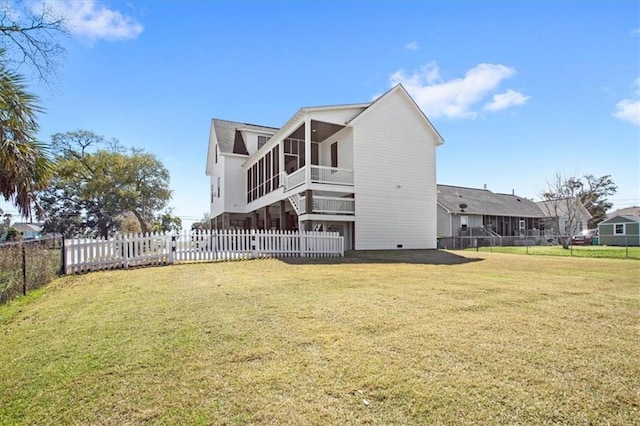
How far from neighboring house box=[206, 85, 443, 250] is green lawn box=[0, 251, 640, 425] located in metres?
11.1

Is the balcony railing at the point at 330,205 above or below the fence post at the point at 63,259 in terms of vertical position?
above

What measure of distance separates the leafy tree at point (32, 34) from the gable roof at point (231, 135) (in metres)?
19.4

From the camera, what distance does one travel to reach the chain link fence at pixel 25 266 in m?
6.95

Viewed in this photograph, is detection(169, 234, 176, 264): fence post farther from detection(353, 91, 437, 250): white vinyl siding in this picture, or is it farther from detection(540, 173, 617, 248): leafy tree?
detection(540, 173, 617, 248): leafy tree

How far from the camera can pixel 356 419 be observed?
2.58 m

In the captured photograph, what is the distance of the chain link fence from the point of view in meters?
6.95

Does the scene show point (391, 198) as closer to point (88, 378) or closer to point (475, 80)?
point (475, 80)

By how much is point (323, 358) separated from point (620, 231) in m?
40.0

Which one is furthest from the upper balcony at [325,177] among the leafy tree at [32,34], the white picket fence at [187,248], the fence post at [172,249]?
the leafy tree at [32,34]

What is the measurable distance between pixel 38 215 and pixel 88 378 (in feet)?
19.1

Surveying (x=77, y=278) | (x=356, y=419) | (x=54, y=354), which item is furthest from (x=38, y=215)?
(x=356, y=419)

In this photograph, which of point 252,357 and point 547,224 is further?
point 547,224

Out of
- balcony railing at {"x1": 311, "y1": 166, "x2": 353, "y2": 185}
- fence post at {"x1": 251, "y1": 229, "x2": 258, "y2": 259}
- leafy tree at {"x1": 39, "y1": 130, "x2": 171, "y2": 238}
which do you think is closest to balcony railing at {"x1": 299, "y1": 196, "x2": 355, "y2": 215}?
balcony railing at {"x1": 311, "y1": 166, "x2": 353, "y2": 185}

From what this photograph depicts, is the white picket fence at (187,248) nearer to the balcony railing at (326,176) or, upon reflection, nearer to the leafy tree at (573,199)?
the balcony railing at (326,176)
